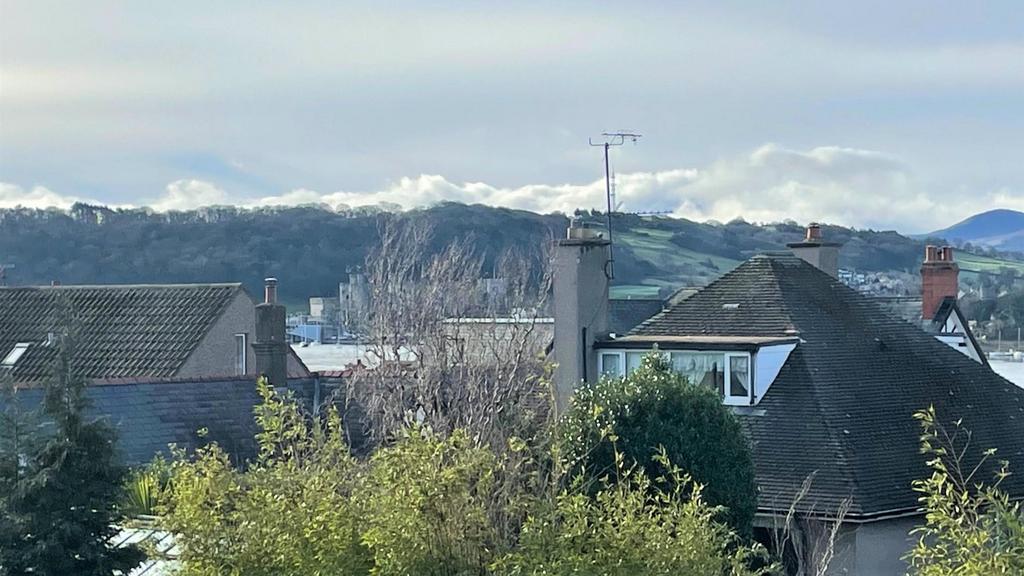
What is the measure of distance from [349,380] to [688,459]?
53.5ft

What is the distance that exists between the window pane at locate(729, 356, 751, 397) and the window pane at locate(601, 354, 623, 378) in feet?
6.89

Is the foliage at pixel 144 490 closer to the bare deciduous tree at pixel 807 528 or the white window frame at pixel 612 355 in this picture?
the bare deciduous tree at pixel 807 528

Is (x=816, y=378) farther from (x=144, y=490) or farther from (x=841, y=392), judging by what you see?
(x=144, y=490)

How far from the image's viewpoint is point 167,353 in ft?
130

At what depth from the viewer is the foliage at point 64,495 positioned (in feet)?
48.4

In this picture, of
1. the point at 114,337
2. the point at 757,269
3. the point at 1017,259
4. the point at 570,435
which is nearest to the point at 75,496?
the point at 570,435

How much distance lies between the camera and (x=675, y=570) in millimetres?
12234

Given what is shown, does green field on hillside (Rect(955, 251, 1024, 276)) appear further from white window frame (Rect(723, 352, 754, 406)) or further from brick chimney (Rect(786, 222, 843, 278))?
white window frame (Rect(723, 352, 754, 406))

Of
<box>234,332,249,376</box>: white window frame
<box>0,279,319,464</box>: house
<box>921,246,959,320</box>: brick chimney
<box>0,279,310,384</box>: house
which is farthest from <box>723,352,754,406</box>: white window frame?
<box>234,332,249,376</box>: white window frame

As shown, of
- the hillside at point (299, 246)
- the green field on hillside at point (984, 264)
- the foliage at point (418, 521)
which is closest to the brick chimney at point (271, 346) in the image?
the foliage at point (418, 521)

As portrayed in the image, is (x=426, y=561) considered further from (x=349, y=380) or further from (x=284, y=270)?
(x=284, y=270)

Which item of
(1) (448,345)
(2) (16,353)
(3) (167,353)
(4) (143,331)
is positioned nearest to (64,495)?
(3) (167,353)

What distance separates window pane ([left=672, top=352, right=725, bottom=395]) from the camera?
28.9m

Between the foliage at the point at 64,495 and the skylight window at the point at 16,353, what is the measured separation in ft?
83.6
